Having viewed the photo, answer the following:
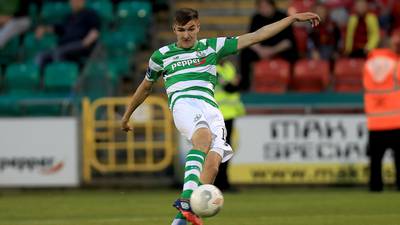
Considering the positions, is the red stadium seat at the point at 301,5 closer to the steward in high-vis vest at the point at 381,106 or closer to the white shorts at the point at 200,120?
the steward in high-vis vest at the point at 381,106

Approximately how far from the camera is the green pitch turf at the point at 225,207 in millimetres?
11586

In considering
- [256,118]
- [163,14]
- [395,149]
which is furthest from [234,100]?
[163,14]

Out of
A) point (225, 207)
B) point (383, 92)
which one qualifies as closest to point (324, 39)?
point (383, 92)

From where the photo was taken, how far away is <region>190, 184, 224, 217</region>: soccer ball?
8844 millimetres

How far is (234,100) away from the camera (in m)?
16.3

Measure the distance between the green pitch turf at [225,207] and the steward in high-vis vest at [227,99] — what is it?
361mm

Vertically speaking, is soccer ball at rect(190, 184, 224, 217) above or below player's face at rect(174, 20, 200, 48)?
below

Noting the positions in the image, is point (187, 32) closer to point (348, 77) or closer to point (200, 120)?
point (200, 120)

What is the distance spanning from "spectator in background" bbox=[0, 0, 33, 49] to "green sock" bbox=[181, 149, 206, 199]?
12956 millimetres

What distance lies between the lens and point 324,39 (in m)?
19.8

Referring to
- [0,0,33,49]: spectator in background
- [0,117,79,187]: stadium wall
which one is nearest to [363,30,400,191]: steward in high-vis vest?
[0,117,79,187]: stadium wall

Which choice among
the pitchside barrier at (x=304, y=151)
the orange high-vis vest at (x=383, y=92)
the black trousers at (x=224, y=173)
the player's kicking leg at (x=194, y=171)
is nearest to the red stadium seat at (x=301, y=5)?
the pitchside barrier at (x=304, y=151)

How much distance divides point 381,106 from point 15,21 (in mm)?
8970

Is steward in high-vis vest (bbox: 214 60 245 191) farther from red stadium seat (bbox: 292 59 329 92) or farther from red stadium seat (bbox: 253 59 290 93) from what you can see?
red stadium seat (bbox: 292 59 329 92)
